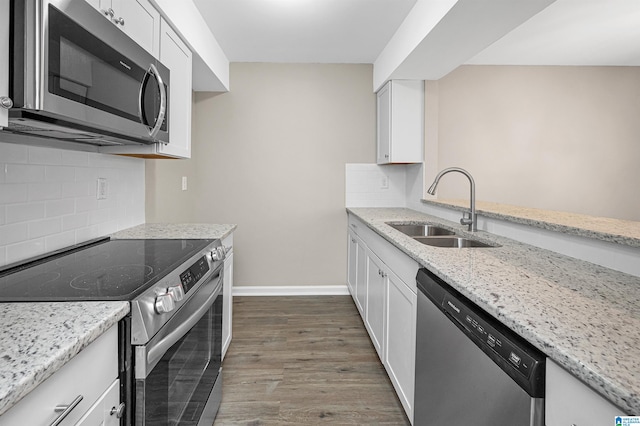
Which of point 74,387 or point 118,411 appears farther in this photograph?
point 118,411

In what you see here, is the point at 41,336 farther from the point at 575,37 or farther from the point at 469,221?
the point at 575,37

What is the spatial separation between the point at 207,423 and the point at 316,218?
2.49 meters

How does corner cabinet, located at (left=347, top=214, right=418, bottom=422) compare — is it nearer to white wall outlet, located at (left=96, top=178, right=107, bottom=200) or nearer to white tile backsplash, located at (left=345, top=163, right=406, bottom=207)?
white tile backsplash, located at (left=345, top=163, right=406, bottom=207)

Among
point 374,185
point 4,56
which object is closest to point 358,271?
point 374,185

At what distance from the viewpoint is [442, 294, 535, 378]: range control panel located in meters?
0.85

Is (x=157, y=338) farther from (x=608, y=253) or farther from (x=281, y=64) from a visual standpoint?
(x=281, y=64)

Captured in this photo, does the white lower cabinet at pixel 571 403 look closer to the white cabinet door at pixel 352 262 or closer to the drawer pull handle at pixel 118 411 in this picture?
the drawer pull handle at pixel 118 411

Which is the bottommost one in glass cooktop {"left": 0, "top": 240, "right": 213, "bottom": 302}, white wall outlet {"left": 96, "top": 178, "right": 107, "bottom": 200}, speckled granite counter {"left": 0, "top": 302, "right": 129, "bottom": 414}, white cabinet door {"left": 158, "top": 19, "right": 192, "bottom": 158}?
speckled granite counter {"left": 0, "top": 302, "right": 129, "bottom": 414}

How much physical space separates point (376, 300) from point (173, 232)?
4.30 feet

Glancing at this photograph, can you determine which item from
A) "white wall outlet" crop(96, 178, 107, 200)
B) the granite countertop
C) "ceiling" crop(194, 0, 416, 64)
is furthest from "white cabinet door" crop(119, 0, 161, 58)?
the granite countertop

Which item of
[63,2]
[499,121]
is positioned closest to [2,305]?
[63,2]

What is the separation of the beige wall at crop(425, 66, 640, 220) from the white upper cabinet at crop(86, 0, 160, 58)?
2.97 metres

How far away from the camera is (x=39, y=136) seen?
1517 millimetres

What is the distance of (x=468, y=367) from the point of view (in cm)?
113
